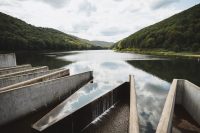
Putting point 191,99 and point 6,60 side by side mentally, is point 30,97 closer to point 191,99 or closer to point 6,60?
point 191,99

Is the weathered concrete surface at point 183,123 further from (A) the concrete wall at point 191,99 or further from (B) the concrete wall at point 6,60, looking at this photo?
(B) the concrete wall at point 6,60

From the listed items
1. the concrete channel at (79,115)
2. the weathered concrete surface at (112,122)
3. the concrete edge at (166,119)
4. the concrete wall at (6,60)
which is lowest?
the weathered concrete surface at (112,122)

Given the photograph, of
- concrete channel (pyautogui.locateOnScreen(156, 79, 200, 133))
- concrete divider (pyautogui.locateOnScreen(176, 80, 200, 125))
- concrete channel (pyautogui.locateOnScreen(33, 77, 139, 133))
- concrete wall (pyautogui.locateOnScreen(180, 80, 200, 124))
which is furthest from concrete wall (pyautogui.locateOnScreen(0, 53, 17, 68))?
concrete wall (pyautogui.locateOnScreen(180, 80, 200, 124))

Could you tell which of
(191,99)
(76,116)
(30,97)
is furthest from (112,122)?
(30,97)

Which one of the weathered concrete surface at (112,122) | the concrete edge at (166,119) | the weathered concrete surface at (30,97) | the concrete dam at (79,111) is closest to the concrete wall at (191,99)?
the concrete dam at (79,111)

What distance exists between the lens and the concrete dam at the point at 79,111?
782 centimetres

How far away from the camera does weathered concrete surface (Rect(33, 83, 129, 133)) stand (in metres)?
7.32

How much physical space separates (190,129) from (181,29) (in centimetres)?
8843

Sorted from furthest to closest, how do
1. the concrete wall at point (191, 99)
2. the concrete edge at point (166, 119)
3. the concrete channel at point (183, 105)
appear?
the concrete wall at point (191, 99), the concrete channel at point (183, 105), the concrete edge at point (166, 119)

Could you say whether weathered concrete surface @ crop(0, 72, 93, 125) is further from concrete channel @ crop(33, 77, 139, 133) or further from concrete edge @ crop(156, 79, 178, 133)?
concrete edge @ crop(156, 79, 178, 133)

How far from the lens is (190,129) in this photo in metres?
8.52

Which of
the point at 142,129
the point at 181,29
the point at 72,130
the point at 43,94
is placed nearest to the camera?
the point at 72,130

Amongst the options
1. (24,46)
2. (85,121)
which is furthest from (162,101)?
(24,46)

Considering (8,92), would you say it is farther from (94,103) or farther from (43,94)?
(94,103)
